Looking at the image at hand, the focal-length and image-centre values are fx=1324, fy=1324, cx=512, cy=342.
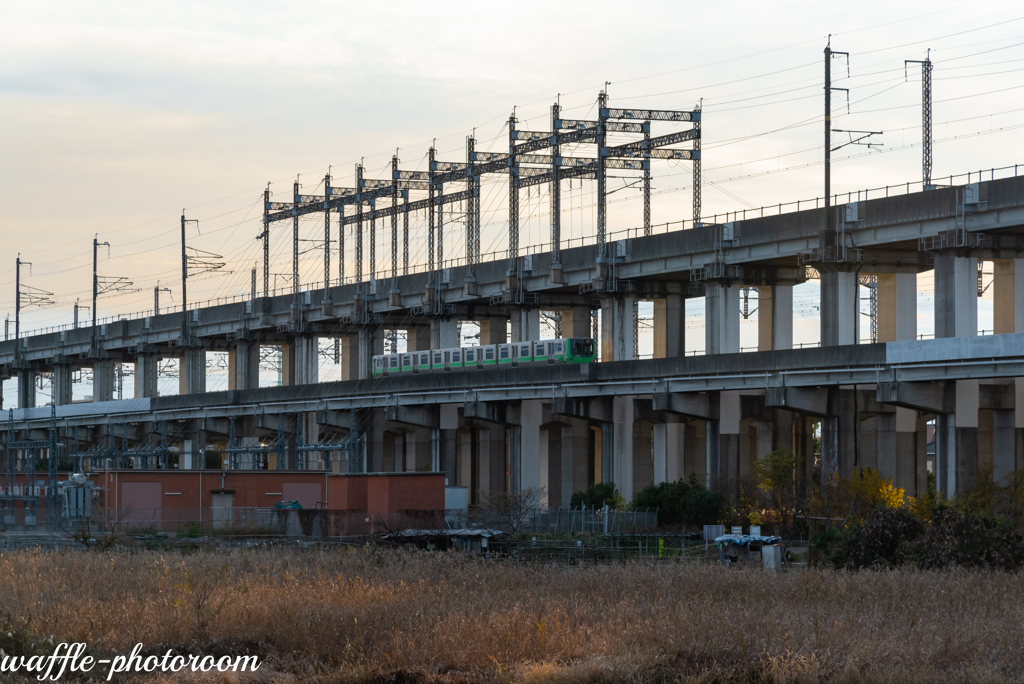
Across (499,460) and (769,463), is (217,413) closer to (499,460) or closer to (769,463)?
(499,460)

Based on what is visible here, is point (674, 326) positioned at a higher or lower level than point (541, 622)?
higher

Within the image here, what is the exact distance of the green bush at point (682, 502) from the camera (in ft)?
178

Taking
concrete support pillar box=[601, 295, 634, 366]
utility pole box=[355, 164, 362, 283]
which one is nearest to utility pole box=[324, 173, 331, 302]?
utility pole box=[355, 164, 362, 283]

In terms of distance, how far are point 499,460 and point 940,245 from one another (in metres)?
33.2

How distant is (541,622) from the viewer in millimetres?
20953

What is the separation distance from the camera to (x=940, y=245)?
51562mm

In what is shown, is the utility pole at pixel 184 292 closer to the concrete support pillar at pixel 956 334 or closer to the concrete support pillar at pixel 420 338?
the concrete support pillar at pixel 420 338

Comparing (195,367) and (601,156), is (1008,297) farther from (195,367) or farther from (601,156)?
(195,367)

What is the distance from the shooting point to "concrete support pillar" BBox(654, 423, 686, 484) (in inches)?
2509

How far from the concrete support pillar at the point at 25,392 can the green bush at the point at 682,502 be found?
8466 centimetres

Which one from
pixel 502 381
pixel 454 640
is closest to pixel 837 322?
pixel 502 381

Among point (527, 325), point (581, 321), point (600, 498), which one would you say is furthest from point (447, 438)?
point (600, 498)

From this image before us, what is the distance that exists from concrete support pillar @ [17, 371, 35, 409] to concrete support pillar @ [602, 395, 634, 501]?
256 ft

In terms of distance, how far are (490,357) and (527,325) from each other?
3.45 meters
